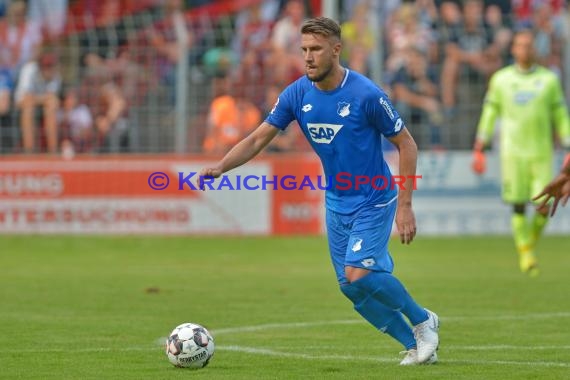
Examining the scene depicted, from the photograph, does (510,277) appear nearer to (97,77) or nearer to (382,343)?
(382,343)

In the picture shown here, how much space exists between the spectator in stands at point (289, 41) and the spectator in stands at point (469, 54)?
2.63 meters

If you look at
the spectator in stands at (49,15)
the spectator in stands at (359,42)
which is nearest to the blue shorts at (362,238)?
the spectator in stands at (359,42)

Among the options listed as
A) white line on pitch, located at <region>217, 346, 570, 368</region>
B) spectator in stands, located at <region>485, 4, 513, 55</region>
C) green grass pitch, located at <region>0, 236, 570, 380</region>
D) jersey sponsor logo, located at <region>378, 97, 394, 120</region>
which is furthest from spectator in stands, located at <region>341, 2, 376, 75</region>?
jersey sponsor logo, located at <region>378, 97, 394, 120</region>

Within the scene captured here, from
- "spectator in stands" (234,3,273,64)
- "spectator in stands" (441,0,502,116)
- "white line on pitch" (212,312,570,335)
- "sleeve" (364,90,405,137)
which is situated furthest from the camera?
"spectator in stands" (234,3,273,64)

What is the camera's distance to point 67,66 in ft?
79.3

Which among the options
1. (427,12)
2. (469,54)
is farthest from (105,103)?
(469,54)

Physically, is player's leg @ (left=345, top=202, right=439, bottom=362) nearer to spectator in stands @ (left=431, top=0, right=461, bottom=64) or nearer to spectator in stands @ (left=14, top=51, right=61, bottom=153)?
spectator in stands @ (left=431, top=0, right=461, bottom=64)

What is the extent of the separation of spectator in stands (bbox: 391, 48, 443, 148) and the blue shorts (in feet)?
47.0

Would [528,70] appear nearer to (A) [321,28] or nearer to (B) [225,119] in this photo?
(B) [225,119]

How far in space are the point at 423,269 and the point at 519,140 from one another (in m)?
2.20

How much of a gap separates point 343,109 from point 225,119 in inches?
573

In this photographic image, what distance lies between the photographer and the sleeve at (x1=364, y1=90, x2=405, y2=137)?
909 centimetres

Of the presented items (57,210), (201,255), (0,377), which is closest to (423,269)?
(201,255)

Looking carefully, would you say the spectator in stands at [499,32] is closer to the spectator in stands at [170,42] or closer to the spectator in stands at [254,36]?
the spectator in stands at [254,36]
